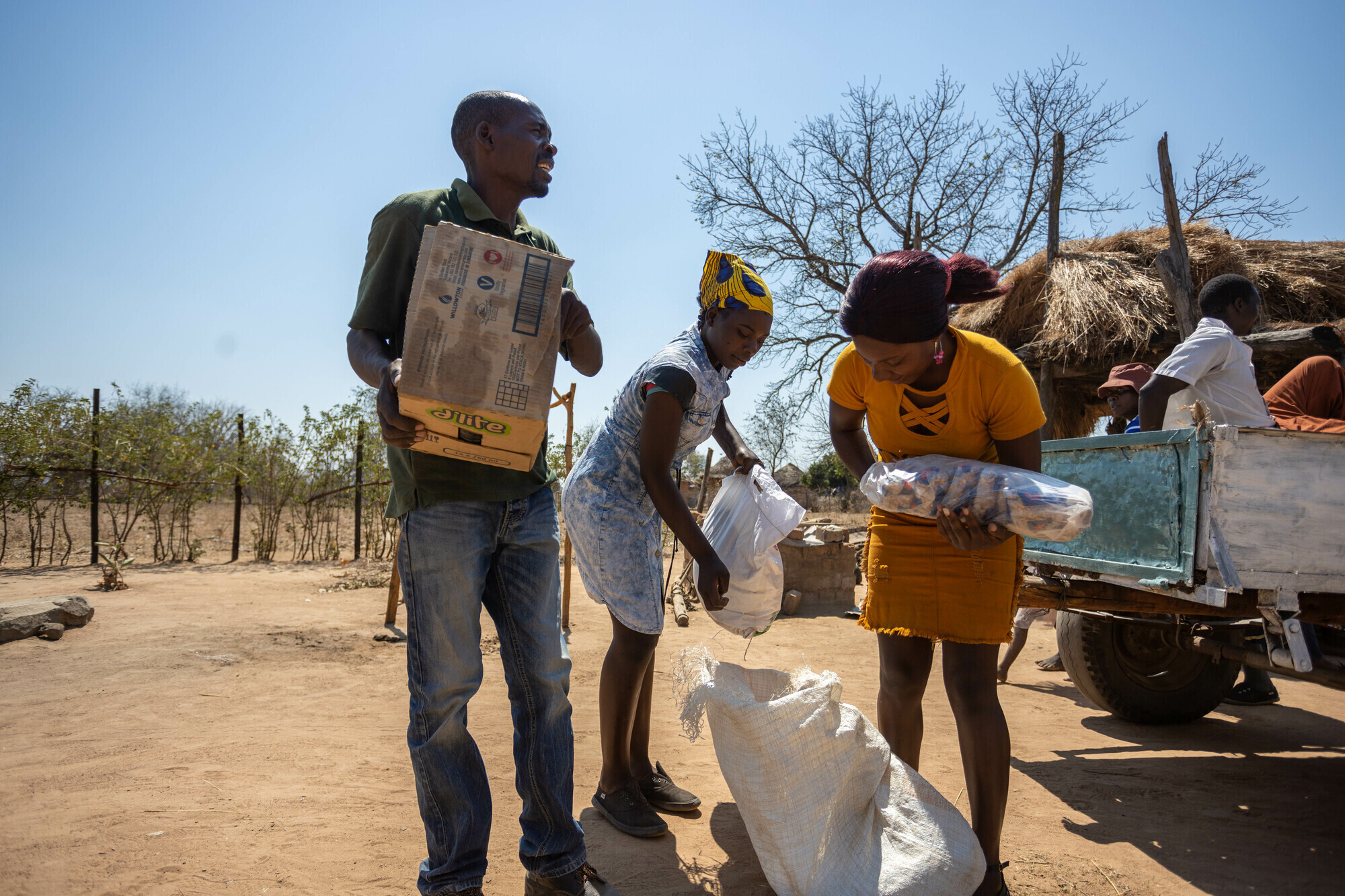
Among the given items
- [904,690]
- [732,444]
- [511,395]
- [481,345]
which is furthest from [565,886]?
[732,444]

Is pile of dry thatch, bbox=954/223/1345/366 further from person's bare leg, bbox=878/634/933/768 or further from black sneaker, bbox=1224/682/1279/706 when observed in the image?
person's bare leg, bbox=878/634/933/768

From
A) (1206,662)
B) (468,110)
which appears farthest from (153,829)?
(1206,662)

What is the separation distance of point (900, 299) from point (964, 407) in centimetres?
38

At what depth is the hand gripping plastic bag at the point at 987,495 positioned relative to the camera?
5.87 feet

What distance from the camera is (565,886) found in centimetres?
184

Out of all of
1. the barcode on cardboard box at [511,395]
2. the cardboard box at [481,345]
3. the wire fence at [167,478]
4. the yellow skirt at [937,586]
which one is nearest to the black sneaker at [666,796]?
the yellow skirt at [937,586]

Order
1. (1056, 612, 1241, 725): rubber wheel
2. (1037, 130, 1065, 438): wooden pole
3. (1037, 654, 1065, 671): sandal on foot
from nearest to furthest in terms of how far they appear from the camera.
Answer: (1056, 612, 1241, 725): rubber wheel → (1037, 654, 1065, 671): sandal on foot → (1037, 130, 1065, 438): wooden pole

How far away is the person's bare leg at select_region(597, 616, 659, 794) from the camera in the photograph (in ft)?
7.94

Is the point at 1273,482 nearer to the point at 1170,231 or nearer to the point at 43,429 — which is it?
the point at 1170,231

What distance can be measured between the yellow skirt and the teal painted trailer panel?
2.78ft

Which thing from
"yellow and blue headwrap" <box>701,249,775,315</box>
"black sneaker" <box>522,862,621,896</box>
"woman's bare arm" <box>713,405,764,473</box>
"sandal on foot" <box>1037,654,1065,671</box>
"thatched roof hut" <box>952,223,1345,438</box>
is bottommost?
"sandal on foot" <box>1037,654,1065,671</box>

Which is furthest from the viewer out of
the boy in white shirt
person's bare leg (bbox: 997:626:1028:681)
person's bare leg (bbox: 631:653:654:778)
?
person's bare leg (bbox: 997:626:1028:681)

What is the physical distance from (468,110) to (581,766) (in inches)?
96.8

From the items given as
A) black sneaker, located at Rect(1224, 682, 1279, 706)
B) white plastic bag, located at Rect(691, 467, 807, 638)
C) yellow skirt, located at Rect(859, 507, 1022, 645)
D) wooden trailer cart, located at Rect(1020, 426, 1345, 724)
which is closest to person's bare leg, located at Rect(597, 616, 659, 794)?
white plastic bag, located at Rect(691, 467, 807, 638)
